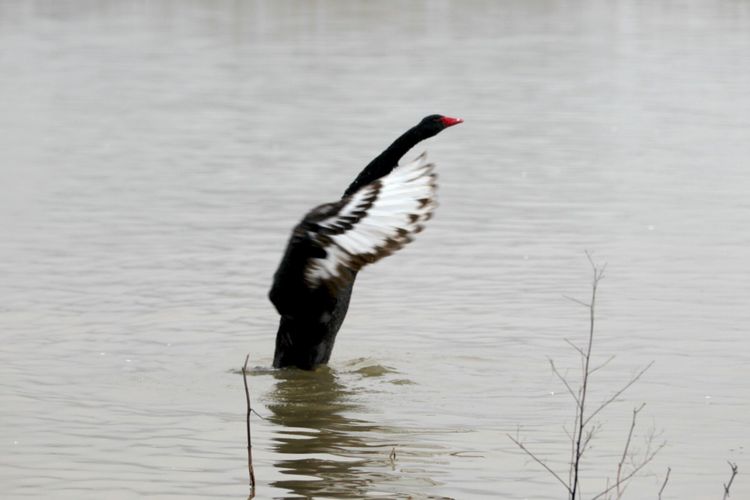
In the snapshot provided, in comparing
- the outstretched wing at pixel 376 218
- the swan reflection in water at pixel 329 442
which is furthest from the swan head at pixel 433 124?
the outstretched wing at pixel 376 218

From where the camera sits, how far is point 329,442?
7598mm

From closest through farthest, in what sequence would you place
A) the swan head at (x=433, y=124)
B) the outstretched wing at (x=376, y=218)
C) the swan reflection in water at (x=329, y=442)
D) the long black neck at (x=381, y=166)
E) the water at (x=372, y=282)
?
1. the swan reflection in water at (x=329, y=442)
2. the outstretched wing at (x=376, y=218)
3. the water at (x=372, y=282)
4. the long black neck at (x=381, y=166)
5. the swan head at (x=433, y=124)

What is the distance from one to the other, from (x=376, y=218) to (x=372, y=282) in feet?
15.0

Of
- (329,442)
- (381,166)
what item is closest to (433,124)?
(381,166)

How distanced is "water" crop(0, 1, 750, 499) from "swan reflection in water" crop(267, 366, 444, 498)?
24mm

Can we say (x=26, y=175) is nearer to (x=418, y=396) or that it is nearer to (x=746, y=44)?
(x=418, y=396)

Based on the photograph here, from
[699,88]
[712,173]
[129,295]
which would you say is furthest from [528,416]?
[699,88]

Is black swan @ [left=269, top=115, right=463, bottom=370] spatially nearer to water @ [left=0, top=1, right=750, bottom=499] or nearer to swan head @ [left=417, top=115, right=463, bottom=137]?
water @ [left=0, top=1, right=750, bottom=499]

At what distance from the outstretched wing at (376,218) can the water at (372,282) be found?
0.95 metres

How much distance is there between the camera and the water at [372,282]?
24.2ft

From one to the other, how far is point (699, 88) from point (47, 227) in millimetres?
12916

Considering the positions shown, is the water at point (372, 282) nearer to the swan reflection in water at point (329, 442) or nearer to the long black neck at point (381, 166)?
the swan reflection in water at point (329, 442)

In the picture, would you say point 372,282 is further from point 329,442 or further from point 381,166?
point 329,442

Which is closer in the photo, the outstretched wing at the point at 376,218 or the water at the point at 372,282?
the outstretched wing at the point at 376,218
